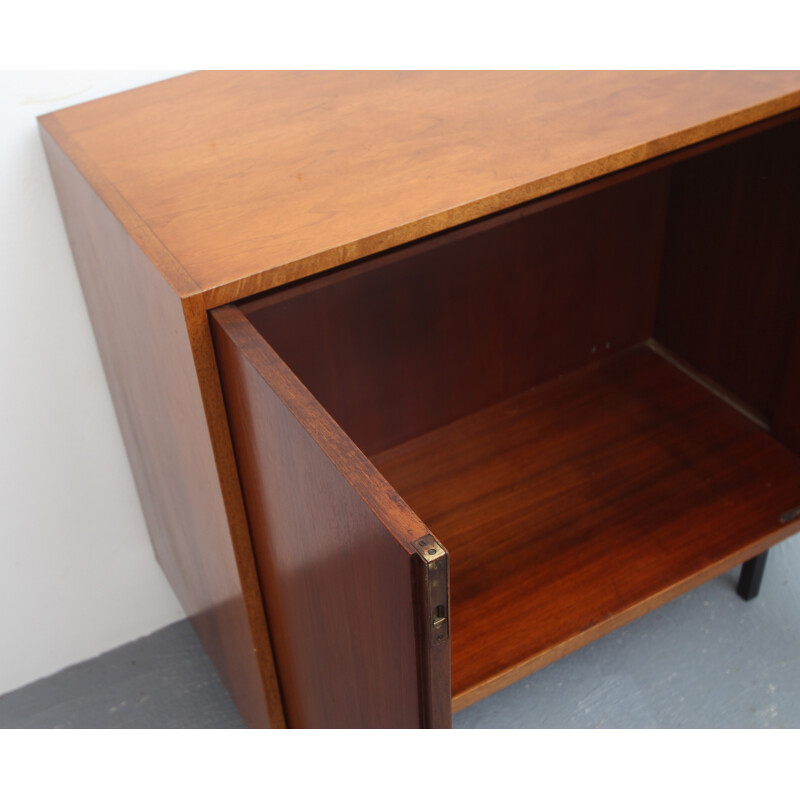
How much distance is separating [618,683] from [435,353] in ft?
1.64

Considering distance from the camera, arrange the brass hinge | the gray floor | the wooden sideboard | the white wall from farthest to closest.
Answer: the gray floor < the white wall < the wooden sideboard < the brass hinge

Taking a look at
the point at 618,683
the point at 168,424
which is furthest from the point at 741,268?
the point at 168,424

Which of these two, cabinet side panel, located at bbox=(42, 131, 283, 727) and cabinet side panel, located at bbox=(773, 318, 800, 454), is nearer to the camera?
cabinet side panel, located at bbox=(42, 131, 283, 727)

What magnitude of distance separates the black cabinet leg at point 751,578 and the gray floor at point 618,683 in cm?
1

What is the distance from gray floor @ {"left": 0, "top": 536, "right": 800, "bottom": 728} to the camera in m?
1.26

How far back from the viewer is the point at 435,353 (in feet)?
4.27

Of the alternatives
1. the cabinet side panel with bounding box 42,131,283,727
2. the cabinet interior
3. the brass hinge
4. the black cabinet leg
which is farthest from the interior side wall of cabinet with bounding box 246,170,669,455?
the brass hinge

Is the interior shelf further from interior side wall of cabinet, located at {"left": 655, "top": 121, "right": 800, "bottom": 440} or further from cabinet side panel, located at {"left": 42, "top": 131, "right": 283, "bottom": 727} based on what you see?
cabinet side panel, located at {"left": 42, "top": 131, "right": 283, "bottom": 727}

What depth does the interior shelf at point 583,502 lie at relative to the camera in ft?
3.58

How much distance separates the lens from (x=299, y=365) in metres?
1.19

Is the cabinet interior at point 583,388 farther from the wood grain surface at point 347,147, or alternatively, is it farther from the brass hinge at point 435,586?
the brass hinge at point 435,586

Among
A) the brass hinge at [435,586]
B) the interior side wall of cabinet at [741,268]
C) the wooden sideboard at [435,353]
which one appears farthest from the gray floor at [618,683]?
the brass hinge at [435,586]
